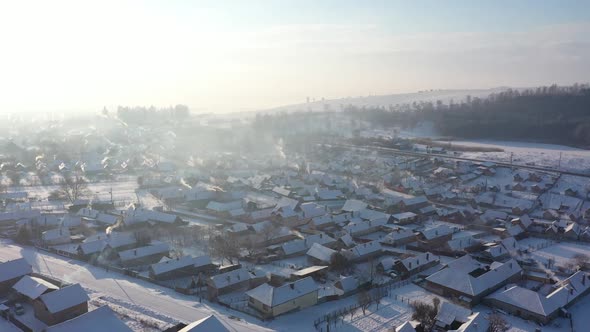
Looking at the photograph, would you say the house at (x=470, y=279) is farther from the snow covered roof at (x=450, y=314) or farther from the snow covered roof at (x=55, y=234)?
the snow covered roof at (x=55, y=234)

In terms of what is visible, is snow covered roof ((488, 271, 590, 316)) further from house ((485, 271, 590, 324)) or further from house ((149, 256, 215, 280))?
house ((149, 256, 215, 280))

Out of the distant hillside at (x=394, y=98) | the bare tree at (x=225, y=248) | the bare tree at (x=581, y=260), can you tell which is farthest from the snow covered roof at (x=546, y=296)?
the distant hillside at (x=394, y=98)

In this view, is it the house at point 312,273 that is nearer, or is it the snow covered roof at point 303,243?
the house at point 312,273

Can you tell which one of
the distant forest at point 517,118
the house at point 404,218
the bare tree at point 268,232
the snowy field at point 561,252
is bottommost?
the snowy field at point 561,252

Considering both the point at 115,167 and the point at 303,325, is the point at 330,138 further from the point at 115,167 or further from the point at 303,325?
the point at 303,325

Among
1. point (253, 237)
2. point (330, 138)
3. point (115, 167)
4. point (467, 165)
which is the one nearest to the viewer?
point (253, 237)

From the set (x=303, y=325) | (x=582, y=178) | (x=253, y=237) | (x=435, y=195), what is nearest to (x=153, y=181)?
(x=253, y=237)
